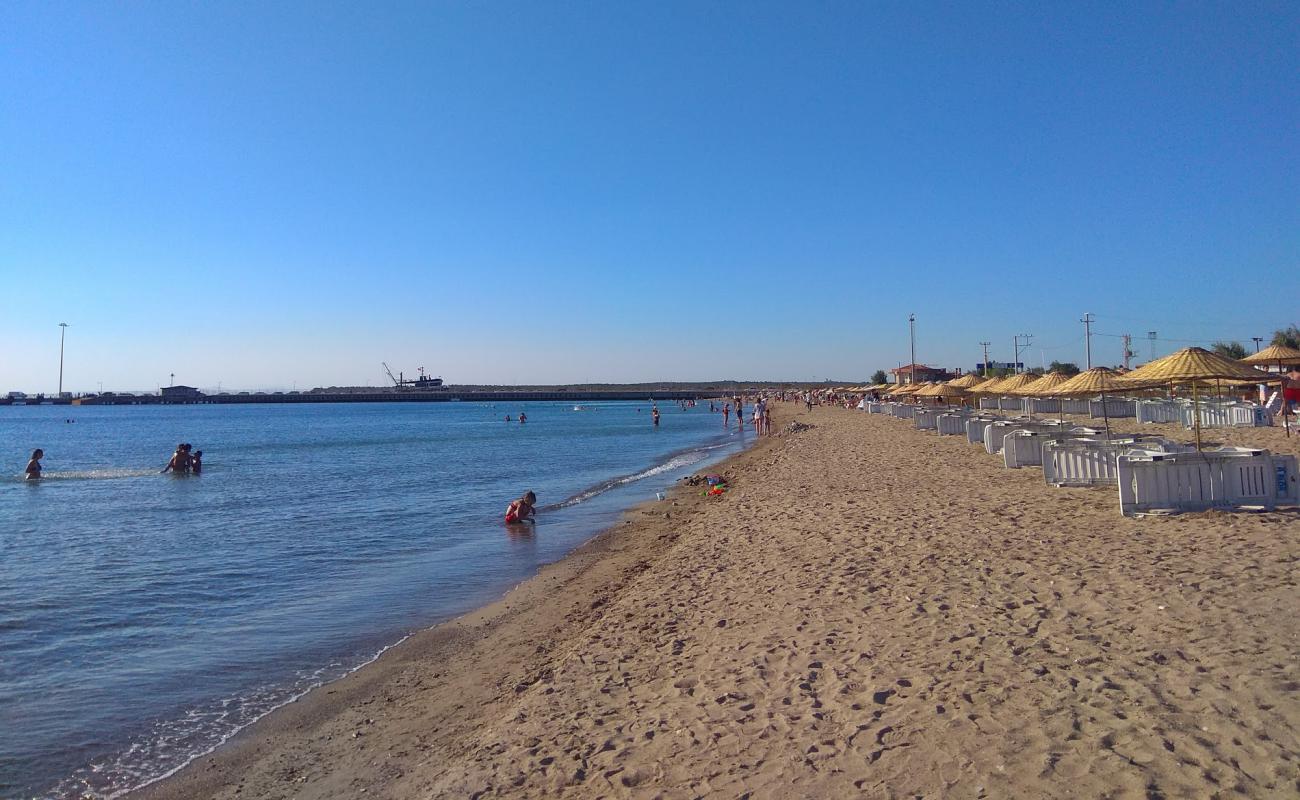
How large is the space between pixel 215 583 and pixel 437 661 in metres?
5.28

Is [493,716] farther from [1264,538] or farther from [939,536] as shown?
[1264,538]

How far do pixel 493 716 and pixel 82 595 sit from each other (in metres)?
7.56

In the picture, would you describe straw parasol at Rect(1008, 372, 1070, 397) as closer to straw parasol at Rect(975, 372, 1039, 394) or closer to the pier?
straw parasol at Rect(975, 372, 1039, 394)

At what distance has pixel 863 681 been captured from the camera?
184 inches

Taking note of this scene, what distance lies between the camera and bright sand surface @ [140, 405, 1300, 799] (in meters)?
3.63

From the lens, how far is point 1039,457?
13.9 metres

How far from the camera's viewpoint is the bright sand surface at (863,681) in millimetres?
3627

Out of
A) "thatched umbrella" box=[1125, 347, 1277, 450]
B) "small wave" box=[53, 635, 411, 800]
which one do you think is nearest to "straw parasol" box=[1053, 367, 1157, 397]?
"thatched umbrella" box=[1125, 347, 1277, 450]

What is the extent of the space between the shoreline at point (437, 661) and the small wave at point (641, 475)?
5.57 metres

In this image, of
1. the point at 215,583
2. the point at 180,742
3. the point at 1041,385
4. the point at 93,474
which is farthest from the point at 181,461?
the point at 1041,385

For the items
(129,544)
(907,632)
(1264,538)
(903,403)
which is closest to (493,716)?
(907,632)

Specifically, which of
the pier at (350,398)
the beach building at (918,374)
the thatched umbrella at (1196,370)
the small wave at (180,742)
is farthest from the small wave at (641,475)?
the pier at (350,398)

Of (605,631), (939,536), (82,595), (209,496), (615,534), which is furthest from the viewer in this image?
Result: (209,496)

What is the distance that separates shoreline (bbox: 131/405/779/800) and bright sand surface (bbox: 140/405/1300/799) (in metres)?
0.03
